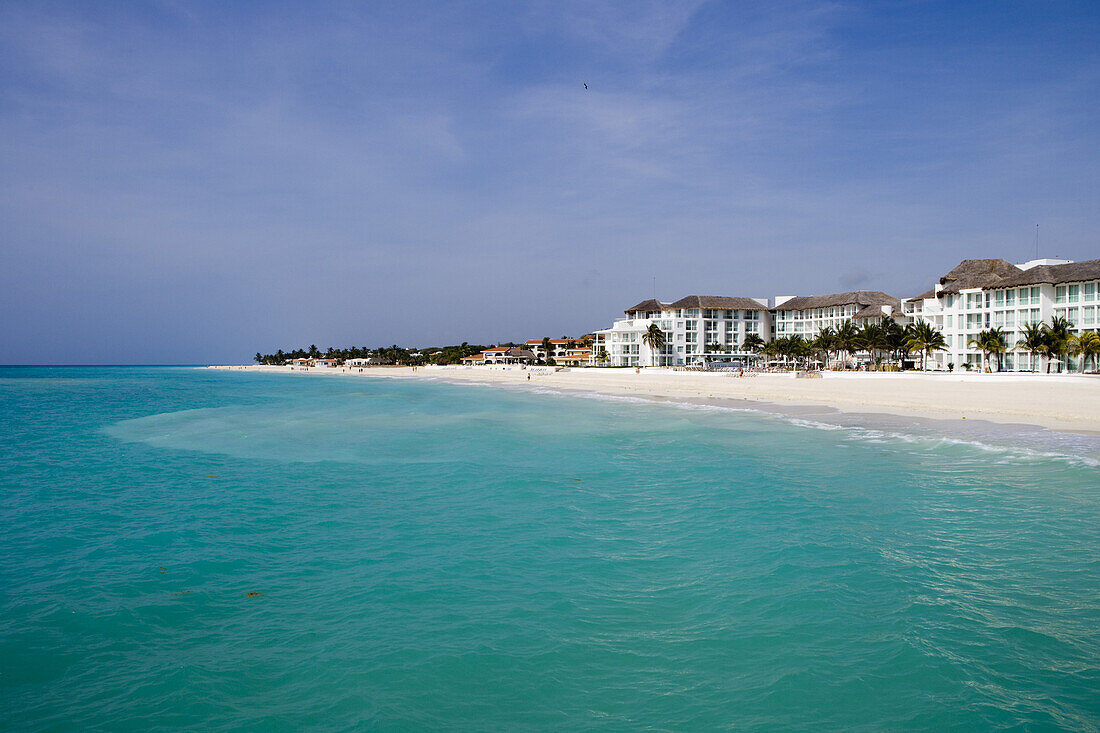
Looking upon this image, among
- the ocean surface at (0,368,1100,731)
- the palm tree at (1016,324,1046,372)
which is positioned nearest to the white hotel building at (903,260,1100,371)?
the palm tree at (1016,324,1046,372)

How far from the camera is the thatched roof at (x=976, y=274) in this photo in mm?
53094

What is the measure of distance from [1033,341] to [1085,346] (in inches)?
138

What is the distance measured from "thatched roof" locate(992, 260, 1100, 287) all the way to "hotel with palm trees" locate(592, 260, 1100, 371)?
7cm

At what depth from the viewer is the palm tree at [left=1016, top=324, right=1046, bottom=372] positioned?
1702 inches

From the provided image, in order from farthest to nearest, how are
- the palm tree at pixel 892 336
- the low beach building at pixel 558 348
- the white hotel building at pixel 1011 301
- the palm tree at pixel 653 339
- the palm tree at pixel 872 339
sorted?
the low beach building at pixel 558 348 < the palm tree at pixel 653 339 < the palm tree at pixel 872 339 < the palm tree at pixel 892 336 < the white hotel building at pixel 1011 301

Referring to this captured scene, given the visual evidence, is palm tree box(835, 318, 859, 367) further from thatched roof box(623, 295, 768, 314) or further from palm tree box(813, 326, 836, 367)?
thatched roof box(623, 295, 768, 314)

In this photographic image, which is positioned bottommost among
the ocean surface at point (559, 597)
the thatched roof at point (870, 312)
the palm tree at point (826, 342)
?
the ocean surface at point (559, 597)

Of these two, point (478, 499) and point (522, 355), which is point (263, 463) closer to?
point (478, 499)

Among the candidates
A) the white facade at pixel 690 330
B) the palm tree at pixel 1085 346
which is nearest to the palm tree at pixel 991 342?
the palm tree at pixel 1085 346

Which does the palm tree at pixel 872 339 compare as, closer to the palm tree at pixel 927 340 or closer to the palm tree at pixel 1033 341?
the palm tree at pixel 927 340

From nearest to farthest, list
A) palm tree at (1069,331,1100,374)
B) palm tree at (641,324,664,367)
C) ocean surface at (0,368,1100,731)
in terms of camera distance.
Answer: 1. ocean surface at (0,368,1100,731)
2. palm tree at (1069,331,1100,374)
3. palm tree at (641,324,664,367)

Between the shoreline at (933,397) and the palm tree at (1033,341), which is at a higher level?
the palm tree at (1033,341)

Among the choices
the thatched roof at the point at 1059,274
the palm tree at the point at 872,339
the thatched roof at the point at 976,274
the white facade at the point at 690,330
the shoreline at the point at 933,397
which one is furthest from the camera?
the white facade at the point at 690,330

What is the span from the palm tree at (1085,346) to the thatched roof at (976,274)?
1040 centimetres
